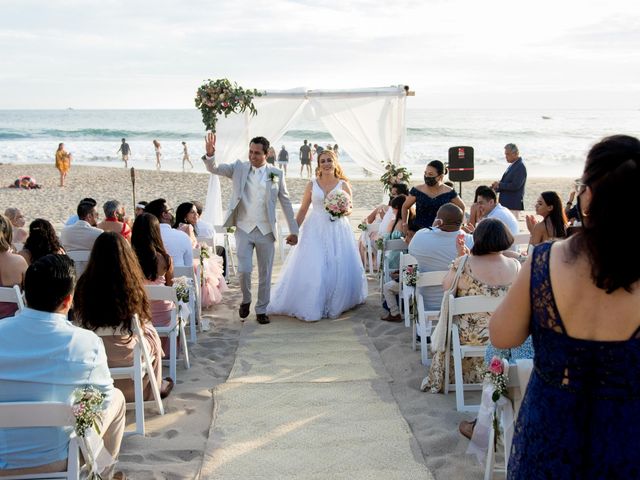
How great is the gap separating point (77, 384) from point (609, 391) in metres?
2.34

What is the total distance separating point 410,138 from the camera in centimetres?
5356

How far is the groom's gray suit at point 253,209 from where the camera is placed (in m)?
7.28

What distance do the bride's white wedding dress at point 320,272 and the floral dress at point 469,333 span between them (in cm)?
248

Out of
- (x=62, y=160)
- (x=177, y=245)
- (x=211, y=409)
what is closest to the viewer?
(x=211, y=409)

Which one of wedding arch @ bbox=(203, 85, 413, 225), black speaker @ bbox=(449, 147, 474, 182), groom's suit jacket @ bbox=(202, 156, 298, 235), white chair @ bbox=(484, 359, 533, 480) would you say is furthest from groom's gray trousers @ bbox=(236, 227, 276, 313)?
black speaker @ bbox=(449, 147, 474, 182)

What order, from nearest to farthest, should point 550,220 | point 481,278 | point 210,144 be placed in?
point 481,278, point 550,220, point 210,144

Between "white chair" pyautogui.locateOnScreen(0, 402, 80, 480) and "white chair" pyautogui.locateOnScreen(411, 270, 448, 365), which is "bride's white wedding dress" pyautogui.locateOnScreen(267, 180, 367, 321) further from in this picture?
"white chair" pyautogui.locateOnScreen(0, 402, 80, 480)

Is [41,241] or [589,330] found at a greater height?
[589,330]

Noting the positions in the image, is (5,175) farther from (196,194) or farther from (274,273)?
(274,273)

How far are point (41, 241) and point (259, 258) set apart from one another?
234 cm

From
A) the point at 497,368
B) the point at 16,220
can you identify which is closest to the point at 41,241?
the point at 16,220

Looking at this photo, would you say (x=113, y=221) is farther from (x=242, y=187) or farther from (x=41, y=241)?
(x=41, y=241)

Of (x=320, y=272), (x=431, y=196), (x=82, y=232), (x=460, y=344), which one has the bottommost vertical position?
(x=460, y=344)

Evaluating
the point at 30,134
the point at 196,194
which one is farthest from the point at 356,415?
the point at 30,134
